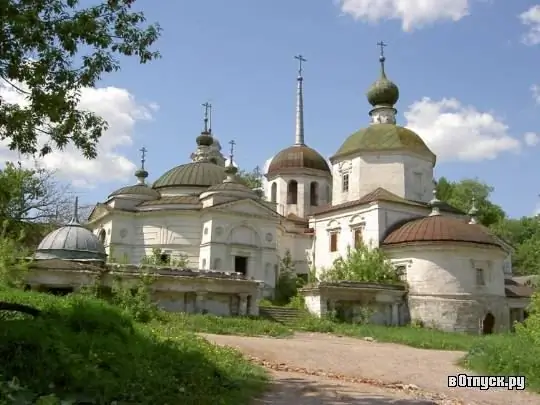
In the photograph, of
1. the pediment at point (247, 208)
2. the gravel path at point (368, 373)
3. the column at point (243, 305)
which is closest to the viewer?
the gravel path at point (368, 373)

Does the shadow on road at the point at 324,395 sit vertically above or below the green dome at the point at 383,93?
below

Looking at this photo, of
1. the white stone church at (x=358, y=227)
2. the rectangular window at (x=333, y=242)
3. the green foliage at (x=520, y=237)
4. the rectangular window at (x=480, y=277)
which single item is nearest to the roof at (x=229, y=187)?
the white stone church at (x=358, y=227)

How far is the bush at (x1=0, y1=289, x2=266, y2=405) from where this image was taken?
7133 millimetres

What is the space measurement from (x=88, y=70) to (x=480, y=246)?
23.2 metres

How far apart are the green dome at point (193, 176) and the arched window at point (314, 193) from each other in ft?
24.1

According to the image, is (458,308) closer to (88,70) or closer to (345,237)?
(345,237)

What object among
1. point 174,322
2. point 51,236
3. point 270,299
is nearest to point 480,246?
point 270,299

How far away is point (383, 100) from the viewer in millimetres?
37188

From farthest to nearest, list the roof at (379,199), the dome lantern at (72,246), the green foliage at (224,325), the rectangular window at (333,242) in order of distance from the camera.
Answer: the rectangular window at (333,242)
the roof at (379,199)
the dome lantern at (72,246)
the green foliage at (224,325)

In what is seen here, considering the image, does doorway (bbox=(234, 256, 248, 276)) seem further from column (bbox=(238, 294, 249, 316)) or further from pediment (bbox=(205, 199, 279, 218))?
column (bbox=(238, 294, 249, 316))

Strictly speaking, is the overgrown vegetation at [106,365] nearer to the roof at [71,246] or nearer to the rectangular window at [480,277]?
the roof at [71,246]

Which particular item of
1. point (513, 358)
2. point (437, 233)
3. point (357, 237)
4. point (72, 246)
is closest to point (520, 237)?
point (357, 237)

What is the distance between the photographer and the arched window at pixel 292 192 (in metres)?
41.7

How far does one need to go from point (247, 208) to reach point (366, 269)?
23.5 ft
